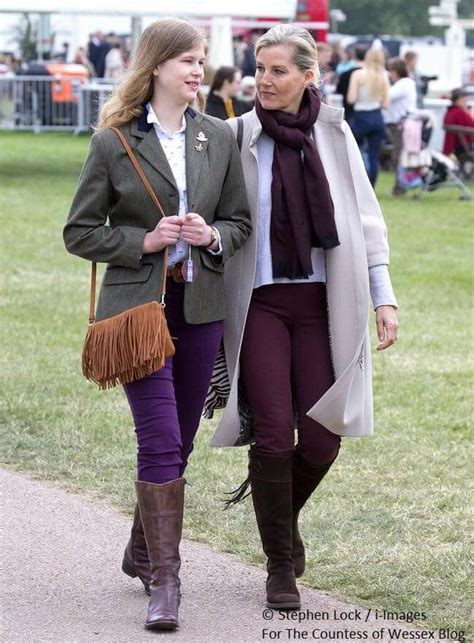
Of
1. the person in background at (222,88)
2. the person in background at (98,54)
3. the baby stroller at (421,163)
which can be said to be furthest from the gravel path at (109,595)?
the person in background at (98,54)

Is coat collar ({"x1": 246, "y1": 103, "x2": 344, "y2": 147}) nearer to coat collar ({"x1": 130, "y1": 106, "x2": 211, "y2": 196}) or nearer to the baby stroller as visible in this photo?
coat collar ({"x1": 130, "y1": 106, "x2": 211, "y2": 196})

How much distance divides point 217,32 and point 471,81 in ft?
54.8

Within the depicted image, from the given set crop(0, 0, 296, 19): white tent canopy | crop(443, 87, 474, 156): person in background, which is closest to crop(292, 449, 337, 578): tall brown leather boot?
crop(0, 0, 296, 19): white tent canopy

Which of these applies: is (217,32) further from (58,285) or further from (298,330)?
(298,330)

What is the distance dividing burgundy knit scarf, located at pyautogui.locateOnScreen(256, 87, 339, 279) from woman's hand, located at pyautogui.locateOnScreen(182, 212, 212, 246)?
327mm

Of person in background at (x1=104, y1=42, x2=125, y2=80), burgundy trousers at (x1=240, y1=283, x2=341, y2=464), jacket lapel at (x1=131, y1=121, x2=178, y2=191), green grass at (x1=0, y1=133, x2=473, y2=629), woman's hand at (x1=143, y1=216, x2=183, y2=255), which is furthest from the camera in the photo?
person in background at (x1=104, y1=42, x2=125, y2=80)

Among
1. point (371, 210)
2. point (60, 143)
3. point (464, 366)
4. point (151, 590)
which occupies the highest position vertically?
point (371, 210)

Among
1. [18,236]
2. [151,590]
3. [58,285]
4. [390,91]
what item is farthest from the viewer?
[390,91]

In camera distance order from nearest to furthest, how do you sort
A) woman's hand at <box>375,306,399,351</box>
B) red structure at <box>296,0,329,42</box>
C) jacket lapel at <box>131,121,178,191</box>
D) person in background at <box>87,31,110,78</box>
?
jacket lapel at <box>131,121,178,191</box>, woman's hand at <box>375,306,399,351</box>, red structure at <box>296,0,329,42</box>, person in background at <box>87,31,110,78</box>

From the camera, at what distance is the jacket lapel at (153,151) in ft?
13.6

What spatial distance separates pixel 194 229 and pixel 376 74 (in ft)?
45.3

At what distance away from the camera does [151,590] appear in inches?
162

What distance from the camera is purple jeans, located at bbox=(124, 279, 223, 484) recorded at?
13.5 feet

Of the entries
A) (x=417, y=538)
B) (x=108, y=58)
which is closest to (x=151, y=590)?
(x=417, y=538)
